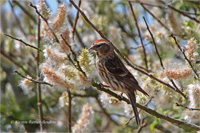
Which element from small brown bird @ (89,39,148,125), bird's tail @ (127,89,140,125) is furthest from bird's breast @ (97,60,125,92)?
bird's tail @ (127,89,140,125)

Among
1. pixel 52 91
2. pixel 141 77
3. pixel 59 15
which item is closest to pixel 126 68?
pixel 141 77

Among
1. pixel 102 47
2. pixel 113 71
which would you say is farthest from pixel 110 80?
pixel 102 47

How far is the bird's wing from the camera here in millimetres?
4050

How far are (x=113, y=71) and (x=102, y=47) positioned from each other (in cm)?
34

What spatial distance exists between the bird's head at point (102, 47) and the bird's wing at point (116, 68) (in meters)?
0.13

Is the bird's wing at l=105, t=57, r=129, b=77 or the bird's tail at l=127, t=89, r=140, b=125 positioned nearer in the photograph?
the bird's tail at l=127, t=89, r=140, b=125

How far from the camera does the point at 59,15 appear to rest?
3.31 m

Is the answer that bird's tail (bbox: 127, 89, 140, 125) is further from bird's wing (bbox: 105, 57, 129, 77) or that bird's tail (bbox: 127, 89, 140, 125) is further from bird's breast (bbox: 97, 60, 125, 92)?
bird's wing (bbox: 105, 57, 129, 77)

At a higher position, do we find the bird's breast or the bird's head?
the bird's head

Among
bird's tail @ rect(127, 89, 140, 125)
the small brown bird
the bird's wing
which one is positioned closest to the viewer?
bird's tail @ rect(127, 89, 140, 125)

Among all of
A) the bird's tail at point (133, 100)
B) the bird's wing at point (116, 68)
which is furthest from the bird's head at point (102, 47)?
the bird's tail at point (133, 100)

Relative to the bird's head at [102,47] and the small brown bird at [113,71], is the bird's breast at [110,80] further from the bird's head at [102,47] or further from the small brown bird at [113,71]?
the bird's head at [102,47]

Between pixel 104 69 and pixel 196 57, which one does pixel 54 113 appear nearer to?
pixel 104 69

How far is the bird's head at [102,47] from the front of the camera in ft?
13.4
